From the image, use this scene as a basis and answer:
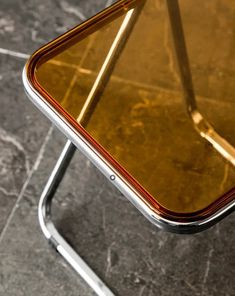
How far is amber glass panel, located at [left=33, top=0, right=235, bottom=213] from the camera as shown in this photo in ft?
3.19

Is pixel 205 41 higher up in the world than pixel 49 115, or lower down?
higher up

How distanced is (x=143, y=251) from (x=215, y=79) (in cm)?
47

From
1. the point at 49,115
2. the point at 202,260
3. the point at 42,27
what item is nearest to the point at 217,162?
the point at 49,115

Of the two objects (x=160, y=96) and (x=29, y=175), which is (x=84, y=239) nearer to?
(x=29, y=175)

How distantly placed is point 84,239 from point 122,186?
0.52 m

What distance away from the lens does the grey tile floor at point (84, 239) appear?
4.51 feet

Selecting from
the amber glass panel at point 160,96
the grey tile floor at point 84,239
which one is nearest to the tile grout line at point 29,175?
the grey tile floor at point 84,239

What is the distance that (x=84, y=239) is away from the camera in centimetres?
142

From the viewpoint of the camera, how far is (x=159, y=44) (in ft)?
3.68

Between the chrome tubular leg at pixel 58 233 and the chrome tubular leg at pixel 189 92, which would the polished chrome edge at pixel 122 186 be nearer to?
the chrome tubular leg at pixel 189 92

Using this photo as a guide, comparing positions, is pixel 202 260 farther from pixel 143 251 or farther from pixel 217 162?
pixel 217 162

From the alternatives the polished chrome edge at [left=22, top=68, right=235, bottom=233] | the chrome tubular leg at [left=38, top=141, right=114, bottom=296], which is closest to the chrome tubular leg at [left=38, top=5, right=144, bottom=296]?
the chrome tubular leg at [left=38, top=141, right=114, bottom=296]

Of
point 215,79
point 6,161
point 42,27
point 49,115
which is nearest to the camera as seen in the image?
point 49,115

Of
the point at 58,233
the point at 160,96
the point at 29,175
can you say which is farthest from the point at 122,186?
the point at 29,175
